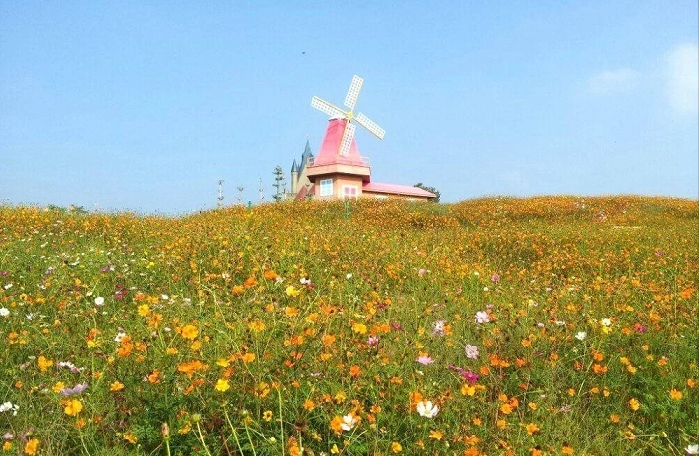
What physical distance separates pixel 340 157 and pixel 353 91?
501 cm

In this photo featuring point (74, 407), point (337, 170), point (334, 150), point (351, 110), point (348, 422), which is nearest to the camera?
point (74, 407)

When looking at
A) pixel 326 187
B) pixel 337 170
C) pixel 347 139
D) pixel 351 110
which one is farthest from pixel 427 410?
pixel 351 110

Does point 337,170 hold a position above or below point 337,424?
above

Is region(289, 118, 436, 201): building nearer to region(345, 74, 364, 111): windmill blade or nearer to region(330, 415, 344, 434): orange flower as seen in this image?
region(345, 74, 364, 111): windmill blade

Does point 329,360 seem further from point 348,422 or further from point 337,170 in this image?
point 337,170

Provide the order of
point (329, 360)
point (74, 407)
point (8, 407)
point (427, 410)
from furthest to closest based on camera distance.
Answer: point (329, 360) < point (8, 407) < point (427, 410) < point (74, 407)

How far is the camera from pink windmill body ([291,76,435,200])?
3027cm

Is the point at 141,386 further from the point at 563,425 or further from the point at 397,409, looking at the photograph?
the point at 563,425

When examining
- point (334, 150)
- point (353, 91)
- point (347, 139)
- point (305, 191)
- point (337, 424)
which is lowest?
point (337, 424)

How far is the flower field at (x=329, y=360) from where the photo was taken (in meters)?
2.68

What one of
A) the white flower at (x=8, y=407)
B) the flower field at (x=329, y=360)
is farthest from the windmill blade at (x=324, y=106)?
the white flower at (x=8, y=407)

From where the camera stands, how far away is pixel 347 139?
30922mm

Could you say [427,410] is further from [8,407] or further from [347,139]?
[347,139]

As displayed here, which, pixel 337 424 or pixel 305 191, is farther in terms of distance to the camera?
pixel 305 191
